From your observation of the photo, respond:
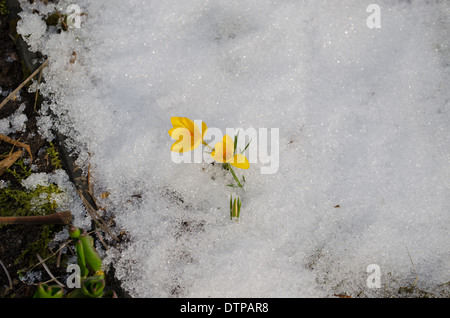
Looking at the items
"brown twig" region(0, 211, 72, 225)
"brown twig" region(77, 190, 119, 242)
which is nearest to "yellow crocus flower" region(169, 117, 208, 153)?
"brown twig" region(77, 190, 119, 242)

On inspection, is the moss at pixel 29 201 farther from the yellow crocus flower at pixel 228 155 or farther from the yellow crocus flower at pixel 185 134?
the yellow crocus flower at pixel 228 155

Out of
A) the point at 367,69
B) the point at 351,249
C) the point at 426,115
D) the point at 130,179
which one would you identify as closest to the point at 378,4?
the point at 367,69

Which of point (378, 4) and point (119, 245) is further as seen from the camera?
point (378, 4)

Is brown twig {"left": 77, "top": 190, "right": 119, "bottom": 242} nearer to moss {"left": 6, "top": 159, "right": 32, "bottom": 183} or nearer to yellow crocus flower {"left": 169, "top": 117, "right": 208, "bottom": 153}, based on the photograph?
moss {"left": 6, "top": 159, "right": 32, "bottom": 183}

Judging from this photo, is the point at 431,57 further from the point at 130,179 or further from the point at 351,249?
the point at 130,179

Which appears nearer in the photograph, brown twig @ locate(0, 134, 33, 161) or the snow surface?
the snow surface

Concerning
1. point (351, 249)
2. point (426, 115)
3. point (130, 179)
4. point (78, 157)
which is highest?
point (426, 115)

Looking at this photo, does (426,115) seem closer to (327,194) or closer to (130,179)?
(327,194)

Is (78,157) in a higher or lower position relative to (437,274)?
higher
